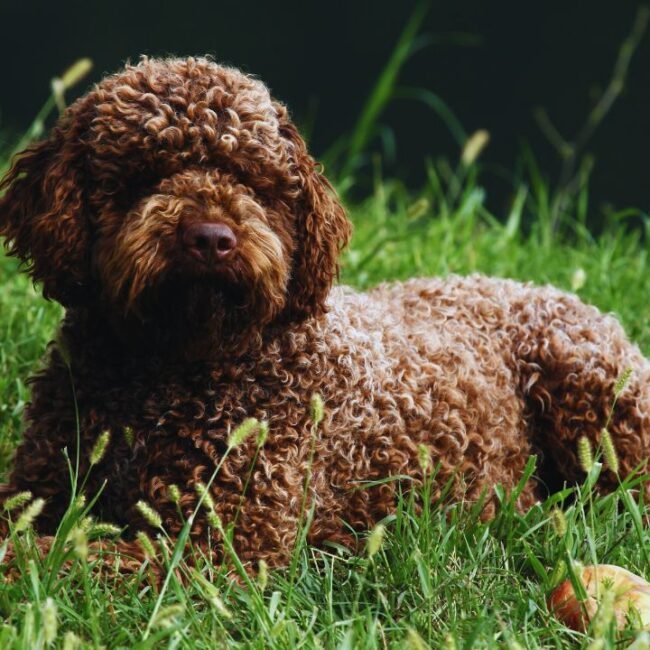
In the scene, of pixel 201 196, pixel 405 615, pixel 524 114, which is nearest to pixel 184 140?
pixel 201 196

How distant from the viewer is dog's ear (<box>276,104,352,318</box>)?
12.4ft

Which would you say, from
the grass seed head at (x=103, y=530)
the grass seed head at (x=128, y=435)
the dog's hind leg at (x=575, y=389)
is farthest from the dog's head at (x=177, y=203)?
the dog's hind leg at (x=575, y=389)

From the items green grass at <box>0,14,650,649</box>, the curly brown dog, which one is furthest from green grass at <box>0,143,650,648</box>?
the curly brown dog

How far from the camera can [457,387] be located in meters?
4.26

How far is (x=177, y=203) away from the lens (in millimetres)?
3439

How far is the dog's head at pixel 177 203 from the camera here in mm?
3424

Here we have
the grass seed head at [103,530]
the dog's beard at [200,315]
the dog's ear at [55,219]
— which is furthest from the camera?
the dog's ear at [55,219]

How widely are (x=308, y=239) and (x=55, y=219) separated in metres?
0.71

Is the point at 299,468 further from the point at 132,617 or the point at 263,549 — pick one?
the point at 132,617

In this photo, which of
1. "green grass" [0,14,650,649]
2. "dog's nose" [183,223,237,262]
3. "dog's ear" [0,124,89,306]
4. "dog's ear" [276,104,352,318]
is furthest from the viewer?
"dog's ear" [276,104,352,318]

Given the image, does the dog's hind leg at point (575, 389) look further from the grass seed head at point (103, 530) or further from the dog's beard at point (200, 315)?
the grass seed head at point (103, 530)

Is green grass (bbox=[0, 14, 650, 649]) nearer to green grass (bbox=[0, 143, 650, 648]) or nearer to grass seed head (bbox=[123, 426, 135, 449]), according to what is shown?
green grass (bbox=[0, 143, 650, 648])

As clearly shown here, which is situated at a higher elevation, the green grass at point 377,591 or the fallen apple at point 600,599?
the fallen apple at point 600,599

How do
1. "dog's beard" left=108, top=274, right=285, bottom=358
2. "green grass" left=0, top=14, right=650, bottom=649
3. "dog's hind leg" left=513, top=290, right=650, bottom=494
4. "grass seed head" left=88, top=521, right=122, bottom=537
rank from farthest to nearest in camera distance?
"dog's hind leg" left=513, top=290, right=650, bottom=494 → "dog's beard" left=108, top=274, right=285, bottom=358 → "grass seed head" left=88, top=521, right=122, bottom=537 → "green grass" left=0, top=14, right=650, bottom=649
